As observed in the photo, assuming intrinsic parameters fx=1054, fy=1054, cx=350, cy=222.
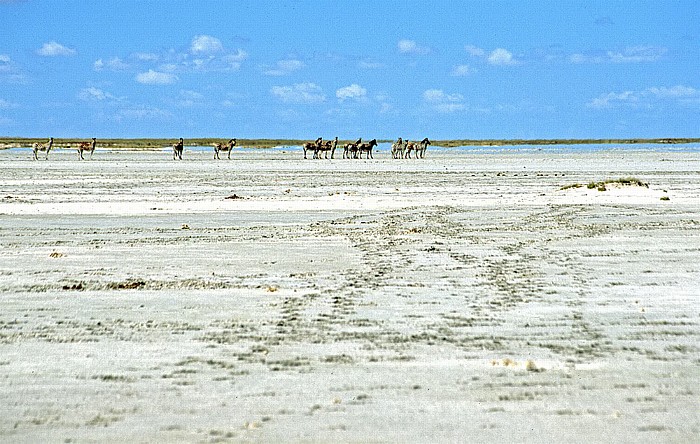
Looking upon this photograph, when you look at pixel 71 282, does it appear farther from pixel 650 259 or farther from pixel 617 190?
pixel 617 190

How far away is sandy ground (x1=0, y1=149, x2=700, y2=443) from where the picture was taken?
17.6ft

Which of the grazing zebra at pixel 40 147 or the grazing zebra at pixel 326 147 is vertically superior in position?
the grazing zebra at pixel 326 147

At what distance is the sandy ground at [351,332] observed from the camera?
5379mm

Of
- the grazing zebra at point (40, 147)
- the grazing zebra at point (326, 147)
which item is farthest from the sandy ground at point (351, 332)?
the grazing zebra at point (326, 147)

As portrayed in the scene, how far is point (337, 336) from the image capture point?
7.42 metres

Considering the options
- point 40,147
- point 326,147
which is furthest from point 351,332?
point 40,147

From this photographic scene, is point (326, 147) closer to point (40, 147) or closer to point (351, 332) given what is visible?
point (40, 147)

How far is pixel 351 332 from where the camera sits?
24.8 feet

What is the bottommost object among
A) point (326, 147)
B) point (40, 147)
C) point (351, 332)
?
point (40, 147)

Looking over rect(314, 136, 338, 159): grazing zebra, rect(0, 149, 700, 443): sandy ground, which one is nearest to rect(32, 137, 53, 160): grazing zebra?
rect(314, 136, 338, 159): grazing zebra

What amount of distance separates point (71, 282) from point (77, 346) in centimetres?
315

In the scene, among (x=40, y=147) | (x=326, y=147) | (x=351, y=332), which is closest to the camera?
(x=351, y=332)

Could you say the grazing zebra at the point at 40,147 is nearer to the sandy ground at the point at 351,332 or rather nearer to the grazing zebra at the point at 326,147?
the grazing zebra at the point at 326,147

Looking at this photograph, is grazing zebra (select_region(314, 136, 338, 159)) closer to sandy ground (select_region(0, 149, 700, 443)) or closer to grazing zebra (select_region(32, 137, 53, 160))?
grazing zebra (select_region(32, 137, 53, 160))
